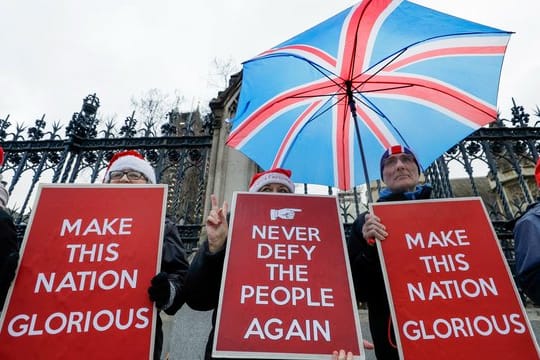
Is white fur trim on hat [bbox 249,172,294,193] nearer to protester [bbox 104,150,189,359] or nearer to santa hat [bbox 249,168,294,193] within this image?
santa hat [bbox 249,168,294,193]

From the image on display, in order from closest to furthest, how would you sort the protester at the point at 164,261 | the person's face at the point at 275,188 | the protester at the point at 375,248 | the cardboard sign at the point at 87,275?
the cardboard sign at the point at 87,275, the protester at the point at 164,261, the protester at the point at 375,248, the person's face at the point at 275,188

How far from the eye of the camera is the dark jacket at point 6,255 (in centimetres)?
167

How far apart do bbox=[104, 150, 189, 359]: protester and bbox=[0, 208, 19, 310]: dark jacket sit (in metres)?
0.68

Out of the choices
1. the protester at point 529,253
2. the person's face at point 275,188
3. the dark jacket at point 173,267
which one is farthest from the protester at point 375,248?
the dark jacket at point 173,267

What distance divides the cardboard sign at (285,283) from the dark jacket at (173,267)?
0.31 metres

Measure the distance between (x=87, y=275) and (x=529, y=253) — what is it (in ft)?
7.99

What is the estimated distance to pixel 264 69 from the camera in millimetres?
2619

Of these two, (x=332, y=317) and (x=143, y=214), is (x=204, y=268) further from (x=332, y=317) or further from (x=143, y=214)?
(x=332, y=317)

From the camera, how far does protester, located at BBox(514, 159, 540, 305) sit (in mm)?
1758

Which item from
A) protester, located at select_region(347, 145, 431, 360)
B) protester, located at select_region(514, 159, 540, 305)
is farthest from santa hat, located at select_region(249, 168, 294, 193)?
protester, located at select_region(514, 159, 540, 305)

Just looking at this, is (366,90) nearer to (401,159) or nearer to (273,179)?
(401,159)

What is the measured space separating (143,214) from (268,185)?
1078 mm

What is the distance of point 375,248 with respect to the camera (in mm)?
2111

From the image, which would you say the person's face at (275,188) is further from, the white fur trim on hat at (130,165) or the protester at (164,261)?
the white fur trim on hat at (130,165)
